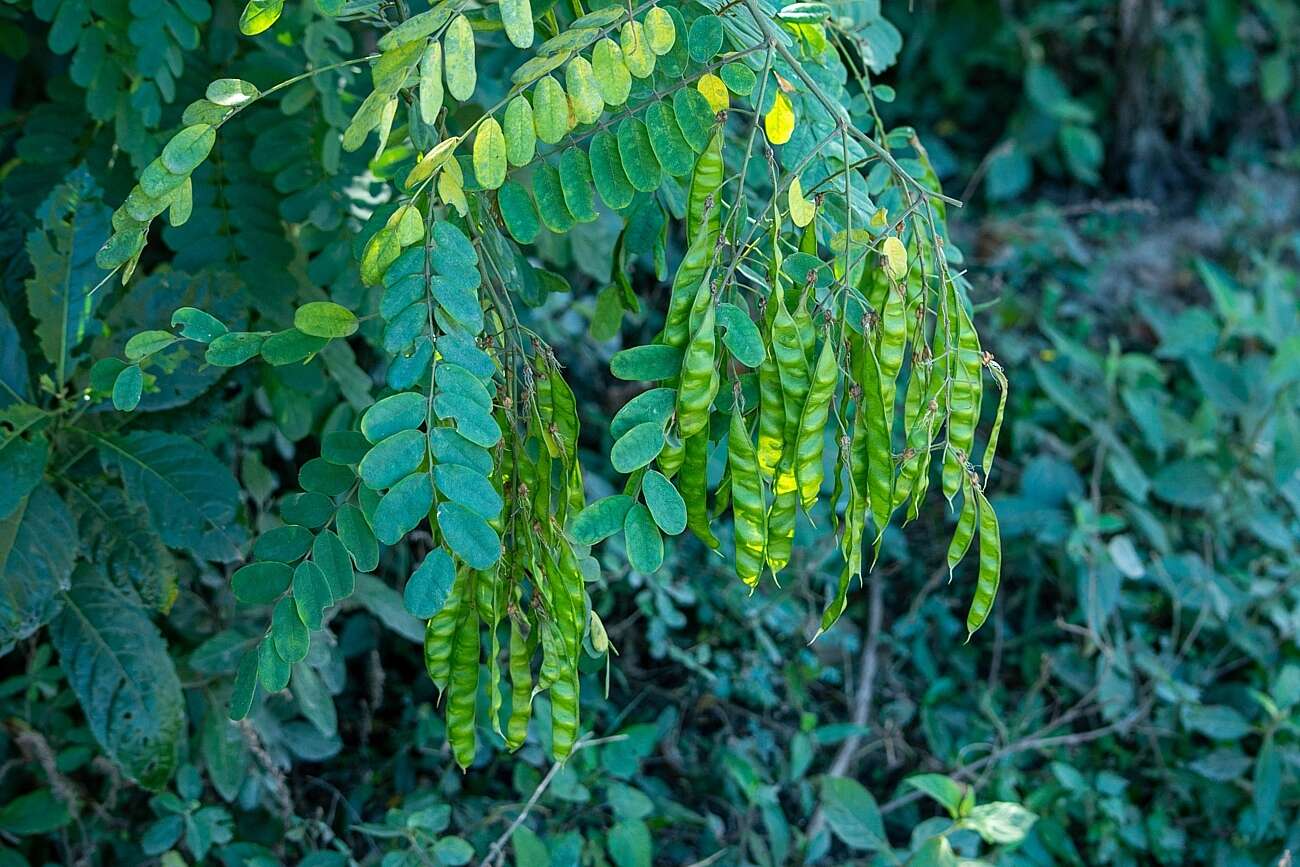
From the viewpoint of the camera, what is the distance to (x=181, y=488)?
193 centimetres

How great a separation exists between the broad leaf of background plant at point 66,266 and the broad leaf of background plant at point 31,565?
0.77 ft

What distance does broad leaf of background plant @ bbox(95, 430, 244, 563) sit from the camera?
1.91 m

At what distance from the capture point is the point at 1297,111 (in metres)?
4.89

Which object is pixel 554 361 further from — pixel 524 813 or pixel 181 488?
pixel 524 813

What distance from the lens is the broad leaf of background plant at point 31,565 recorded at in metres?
1.88

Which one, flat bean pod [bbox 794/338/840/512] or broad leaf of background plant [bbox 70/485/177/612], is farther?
broad leaf of background plant [bbox 70/485/177/612]

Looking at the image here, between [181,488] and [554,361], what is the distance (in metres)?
0.73

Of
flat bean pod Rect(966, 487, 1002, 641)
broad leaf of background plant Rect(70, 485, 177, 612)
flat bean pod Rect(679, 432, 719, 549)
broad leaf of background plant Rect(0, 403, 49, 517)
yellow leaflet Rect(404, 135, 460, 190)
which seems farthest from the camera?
broad leaf of background plant Rect(70, 485, 177, 612)

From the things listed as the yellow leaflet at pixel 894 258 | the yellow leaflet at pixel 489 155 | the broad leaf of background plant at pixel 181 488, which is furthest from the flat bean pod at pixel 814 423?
the broad leaf of background plant at pixel 181 488

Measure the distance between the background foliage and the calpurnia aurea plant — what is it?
33 cm

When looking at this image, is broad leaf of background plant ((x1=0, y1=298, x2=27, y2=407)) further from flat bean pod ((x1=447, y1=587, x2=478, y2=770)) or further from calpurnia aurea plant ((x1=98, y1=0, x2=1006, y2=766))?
flat bean pod ((x1=447, y1=587, x2=478, y2=770))

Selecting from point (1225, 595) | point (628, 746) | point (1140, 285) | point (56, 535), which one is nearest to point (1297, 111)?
point (1140, 285)

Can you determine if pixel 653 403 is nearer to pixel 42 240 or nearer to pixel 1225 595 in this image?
pixel 42 240

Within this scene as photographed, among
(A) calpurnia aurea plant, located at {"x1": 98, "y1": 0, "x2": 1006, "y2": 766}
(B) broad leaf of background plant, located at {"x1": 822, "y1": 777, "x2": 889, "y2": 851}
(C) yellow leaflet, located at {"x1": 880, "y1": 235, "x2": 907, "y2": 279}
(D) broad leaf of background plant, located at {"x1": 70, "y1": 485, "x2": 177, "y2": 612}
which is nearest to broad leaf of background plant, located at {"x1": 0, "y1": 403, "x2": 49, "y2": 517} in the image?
(D) broad leaf of background plant, located at {"x1": 70, "y1": 485, "x2": 177, "y2": 612}
